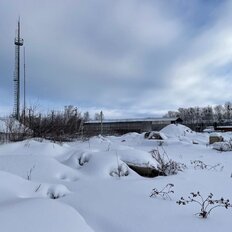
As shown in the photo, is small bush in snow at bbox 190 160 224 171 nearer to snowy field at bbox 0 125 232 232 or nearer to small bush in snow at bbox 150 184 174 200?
snowy field at bbox 0 125 232 232

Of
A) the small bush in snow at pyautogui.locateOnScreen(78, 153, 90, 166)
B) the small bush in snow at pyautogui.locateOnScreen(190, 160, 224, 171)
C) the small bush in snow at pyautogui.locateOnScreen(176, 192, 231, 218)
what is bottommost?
the small bush in snow at pyautogui.locateOnScreen(190, 160, 224, 171)

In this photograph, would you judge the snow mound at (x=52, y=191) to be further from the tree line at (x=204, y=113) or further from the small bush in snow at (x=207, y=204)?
the tree line at (x=204, y=113)

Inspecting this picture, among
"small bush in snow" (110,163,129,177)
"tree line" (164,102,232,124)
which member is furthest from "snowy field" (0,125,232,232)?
"tree line" (164,102,232,124)

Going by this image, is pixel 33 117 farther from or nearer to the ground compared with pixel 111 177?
farther from the ground

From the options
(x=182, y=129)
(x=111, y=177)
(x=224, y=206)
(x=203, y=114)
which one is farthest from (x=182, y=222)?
(x=203, y=114)

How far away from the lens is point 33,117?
57.0ft

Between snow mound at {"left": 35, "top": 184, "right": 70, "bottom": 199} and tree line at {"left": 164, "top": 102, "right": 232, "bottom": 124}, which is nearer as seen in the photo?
snow mound at {"left": 35, "top": 184, "right": 70, "bottom": 199}

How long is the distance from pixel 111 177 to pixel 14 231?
12.0ft

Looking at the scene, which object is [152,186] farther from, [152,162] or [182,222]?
[152,162]

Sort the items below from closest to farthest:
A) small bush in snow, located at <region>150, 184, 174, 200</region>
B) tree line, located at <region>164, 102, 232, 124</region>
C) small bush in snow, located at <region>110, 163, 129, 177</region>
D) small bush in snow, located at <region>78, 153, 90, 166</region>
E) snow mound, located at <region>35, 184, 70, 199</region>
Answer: small bush in snow, located at <region>150, 184, 174, 200</region>
snow mound, located at <region>35, 184, 70, 199</region>
small bush in snow, located at <region>110, 163, 129, 177</region>
small bush in snow, located at <region>78, 153, 90, 166</region>
tree line, located at <region>164, 102, 232, 124</region>

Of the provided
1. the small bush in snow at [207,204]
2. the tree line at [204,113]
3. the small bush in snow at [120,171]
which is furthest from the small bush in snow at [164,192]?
the tree line at [204,113]

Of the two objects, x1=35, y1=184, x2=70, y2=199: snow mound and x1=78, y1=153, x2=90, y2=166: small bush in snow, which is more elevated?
x1=78, y1=153, x2=90, y2=166: small bush in snow

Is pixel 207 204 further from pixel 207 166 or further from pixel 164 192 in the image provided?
pixel 207 166

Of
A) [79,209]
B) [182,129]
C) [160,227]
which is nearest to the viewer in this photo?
[160,227]
